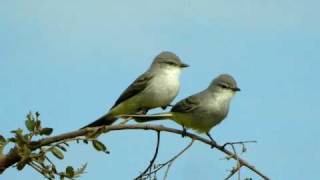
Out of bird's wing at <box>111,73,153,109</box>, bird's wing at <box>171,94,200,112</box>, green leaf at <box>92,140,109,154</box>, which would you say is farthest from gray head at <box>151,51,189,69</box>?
green leaf at <box>92,140,109,154</box>

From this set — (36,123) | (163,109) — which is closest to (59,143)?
(36,123)

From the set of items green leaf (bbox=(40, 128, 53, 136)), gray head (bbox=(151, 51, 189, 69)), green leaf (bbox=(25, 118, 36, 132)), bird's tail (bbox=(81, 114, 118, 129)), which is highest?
green leaf (bbox=(25, 118, 36, 132))

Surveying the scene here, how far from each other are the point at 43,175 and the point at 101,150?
470mm

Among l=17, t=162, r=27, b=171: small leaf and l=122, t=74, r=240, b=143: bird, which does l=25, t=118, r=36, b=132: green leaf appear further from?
l=122, t=74, r=240, b=143: bird

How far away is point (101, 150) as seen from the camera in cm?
390

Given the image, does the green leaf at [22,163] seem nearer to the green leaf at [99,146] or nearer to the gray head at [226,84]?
the green leaf at [99,146]

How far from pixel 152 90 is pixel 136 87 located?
1.31 ft

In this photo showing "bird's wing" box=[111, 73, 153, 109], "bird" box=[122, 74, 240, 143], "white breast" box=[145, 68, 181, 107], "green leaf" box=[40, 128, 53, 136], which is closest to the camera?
"green leaf" box=[40, 128, 53, 136]

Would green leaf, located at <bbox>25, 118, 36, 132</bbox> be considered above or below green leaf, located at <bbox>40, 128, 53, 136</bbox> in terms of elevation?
above

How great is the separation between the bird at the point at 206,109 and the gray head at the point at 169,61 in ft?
2.21

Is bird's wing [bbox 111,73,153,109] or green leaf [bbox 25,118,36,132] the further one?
bird's wing [bbox 111,73,153,109]

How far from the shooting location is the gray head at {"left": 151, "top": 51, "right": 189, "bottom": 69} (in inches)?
295

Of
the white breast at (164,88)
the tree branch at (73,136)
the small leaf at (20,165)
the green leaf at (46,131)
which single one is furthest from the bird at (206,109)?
the small leaf at (20,165)

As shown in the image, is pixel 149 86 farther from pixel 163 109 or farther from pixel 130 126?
pixel 130 126
